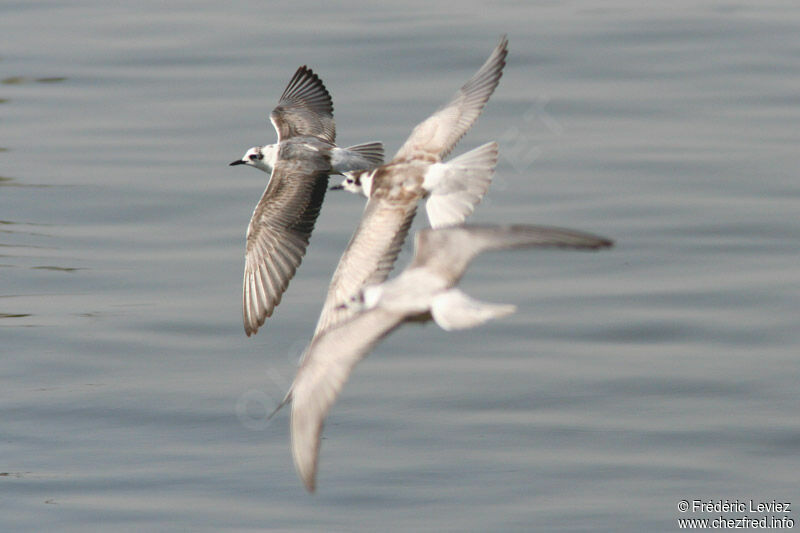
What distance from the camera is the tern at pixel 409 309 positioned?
22.6ft

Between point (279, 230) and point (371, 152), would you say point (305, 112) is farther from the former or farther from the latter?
point (279, 230)

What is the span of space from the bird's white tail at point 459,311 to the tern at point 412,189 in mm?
1663

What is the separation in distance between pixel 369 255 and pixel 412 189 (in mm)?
660

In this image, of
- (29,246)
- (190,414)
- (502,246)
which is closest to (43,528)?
(190,414)

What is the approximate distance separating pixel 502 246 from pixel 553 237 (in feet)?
1.01

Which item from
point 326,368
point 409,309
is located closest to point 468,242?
point 409,309

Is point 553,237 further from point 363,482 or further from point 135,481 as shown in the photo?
point 135,481

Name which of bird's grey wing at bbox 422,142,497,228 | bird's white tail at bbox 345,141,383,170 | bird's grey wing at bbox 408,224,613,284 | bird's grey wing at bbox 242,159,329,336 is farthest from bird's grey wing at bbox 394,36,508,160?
bird's grey wing at bbox 408,224,613,284

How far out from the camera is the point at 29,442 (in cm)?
1421

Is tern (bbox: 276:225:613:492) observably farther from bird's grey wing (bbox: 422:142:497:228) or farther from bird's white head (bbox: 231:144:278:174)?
bird's white head (bbox: 231:144:278:174)

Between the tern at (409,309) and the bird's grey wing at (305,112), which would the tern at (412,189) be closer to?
the tern at (409,309)

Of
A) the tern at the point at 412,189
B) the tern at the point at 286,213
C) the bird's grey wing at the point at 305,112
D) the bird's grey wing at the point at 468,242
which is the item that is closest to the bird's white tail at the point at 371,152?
the tern at the point at 286,213

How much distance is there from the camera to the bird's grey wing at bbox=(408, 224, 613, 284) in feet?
22.6

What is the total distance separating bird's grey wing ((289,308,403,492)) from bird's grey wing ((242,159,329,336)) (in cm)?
387
